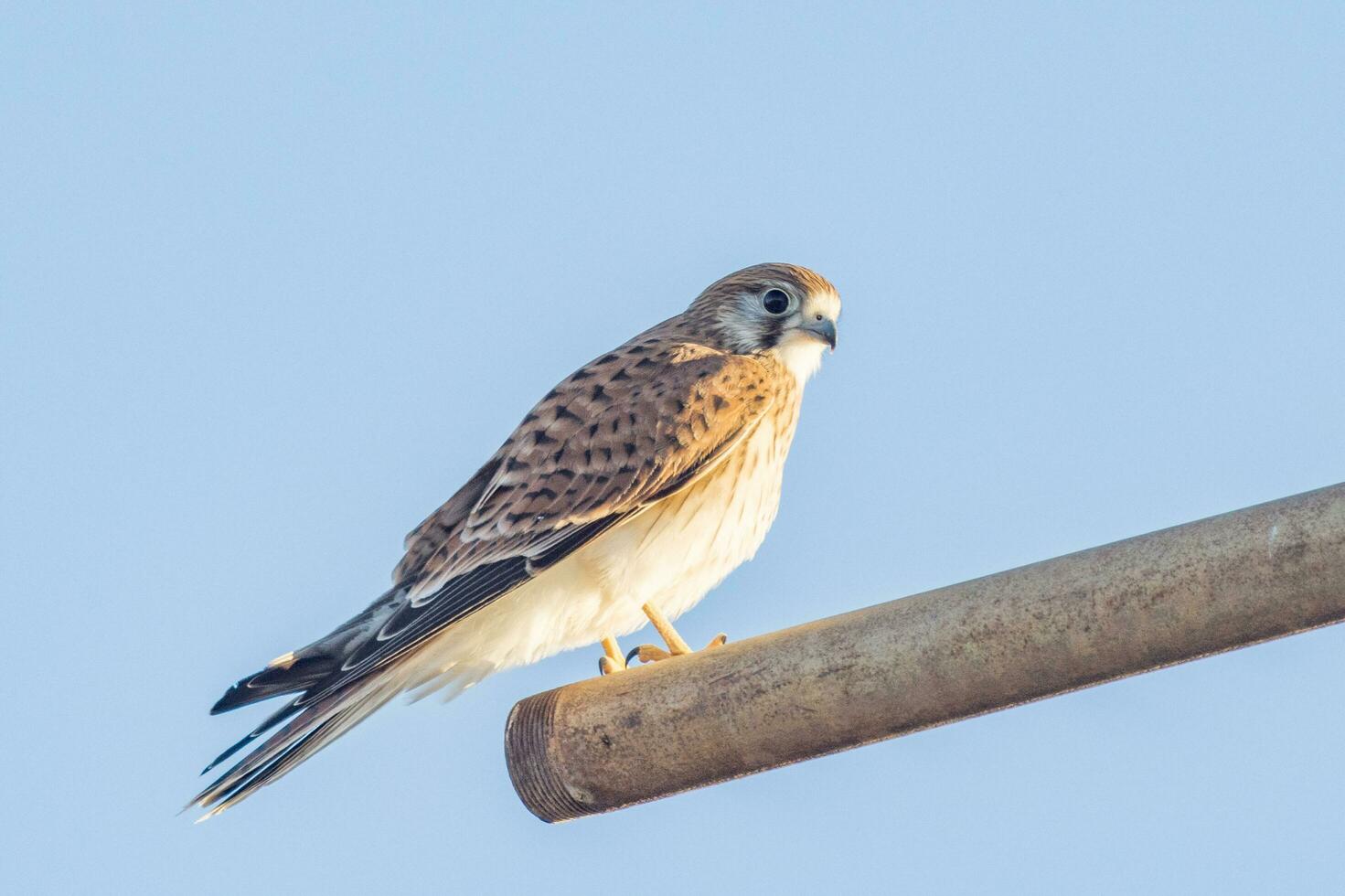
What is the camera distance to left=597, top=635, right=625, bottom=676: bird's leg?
518 cm

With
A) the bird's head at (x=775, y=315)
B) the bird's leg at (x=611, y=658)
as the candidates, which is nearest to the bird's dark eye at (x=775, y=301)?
the bird's head at (x=775, y=315)

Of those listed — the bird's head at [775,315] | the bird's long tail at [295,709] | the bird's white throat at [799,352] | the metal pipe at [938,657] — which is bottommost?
the metal pipe at [938,657]

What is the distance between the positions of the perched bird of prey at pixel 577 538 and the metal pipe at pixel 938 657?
2.84 ft

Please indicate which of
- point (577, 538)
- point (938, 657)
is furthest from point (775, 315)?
point (938, 657)

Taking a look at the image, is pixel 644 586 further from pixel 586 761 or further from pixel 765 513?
pixel 586 761

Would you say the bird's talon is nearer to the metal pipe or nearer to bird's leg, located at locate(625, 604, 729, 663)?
bird's leg, located at locate(625, 604, 729, 663)

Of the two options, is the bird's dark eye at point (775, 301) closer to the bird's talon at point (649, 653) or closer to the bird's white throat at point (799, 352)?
the bird's white throat at point (799, 352)

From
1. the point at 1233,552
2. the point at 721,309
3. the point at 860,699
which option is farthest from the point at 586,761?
the point at 721,309

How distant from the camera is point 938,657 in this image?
10.6 ft

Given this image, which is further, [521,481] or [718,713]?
[521,481]

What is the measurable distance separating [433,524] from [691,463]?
0.85 m

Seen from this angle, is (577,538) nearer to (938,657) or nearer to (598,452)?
(598,452)

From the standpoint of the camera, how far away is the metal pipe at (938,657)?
2.93 m

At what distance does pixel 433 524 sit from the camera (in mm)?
5410
